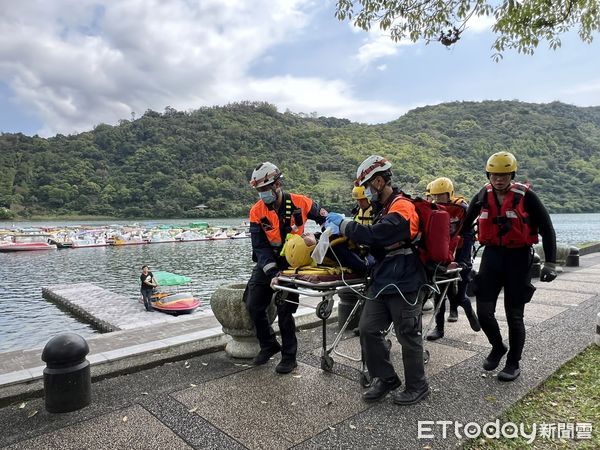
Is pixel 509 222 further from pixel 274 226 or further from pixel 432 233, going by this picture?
pixel 274 226

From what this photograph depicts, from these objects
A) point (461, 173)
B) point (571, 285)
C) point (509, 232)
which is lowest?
point (571, 285)

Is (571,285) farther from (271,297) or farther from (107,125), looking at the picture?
(107,125)

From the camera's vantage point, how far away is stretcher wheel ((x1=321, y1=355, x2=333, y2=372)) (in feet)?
15.2

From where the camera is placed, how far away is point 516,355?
4473 millimetres

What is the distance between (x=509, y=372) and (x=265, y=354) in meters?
2.51

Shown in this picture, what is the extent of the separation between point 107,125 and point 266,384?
136 m

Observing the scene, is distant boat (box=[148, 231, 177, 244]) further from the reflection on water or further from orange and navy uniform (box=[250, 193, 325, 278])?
orange and navy uniform (box=[250, 193, 325, 278])

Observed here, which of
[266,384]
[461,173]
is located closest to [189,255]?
[266,384]

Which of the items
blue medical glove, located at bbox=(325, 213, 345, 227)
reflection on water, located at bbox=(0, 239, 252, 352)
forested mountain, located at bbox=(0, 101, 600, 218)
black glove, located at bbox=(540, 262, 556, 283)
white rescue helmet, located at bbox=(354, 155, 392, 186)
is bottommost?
reflection on water, located at bbox=(0, 239, 252, 352)

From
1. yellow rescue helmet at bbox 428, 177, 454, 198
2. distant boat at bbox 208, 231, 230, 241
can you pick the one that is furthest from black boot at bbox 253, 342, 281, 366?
distant boat at bbox 208, 231, 230, 241

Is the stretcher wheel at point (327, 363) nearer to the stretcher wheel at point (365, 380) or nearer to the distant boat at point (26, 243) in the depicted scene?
the stretcher wheel at point (365, 380)

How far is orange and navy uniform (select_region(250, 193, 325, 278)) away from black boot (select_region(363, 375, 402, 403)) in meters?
1.50

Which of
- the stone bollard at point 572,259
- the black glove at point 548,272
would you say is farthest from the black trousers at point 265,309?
the stone bollard at point 572,259

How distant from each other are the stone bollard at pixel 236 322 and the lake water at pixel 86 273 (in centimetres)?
1423
